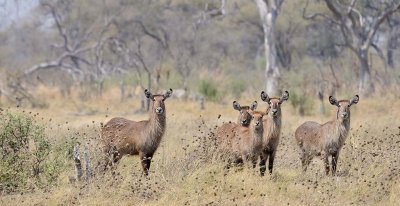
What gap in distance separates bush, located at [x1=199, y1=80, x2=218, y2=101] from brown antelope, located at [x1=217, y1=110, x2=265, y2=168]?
42.7 feet

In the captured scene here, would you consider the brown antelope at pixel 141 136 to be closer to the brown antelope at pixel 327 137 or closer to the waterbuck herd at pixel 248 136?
the waterbuck herd at pixel 248 136

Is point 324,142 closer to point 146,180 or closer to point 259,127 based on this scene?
point 259,127

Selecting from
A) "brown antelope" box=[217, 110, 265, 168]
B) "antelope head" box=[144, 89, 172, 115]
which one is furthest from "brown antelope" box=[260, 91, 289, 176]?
"antelope head" box=[144, 89, 172, 115]

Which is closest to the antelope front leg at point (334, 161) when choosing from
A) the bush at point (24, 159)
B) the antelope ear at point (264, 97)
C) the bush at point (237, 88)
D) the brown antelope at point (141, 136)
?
the antelope ear at point (264, 97)

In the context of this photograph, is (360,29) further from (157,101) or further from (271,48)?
(157,101)

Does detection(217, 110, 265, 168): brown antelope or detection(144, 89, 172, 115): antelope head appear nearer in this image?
detection(217, 110, 265, 168): brown antelope

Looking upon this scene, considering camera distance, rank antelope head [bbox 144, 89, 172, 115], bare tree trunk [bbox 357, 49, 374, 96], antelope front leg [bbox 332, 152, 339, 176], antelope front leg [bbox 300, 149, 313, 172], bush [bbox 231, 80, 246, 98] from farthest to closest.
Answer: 1. bare tree trunk [bbox 357, 49, 374, 96]
2. bush [bbox 231, 80, 246, 98]
3. antelope front leg [bbox 300, 149, 313, 172]
4. antelope head [bbox 144, 89, 172, 115]
5. antelope front leg [bbox 332, 152, 339, 176]

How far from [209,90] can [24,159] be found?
1426 cm

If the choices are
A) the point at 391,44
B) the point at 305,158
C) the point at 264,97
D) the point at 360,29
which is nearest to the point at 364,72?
the point at 360,29

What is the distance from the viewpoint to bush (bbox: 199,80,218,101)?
23531 millimetres

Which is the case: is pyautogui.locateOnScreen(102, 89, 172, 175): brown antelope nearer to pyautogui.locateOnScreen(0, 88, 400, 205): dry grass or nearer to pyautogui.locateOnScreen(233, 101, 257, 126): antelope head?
pyautogui.locateOnScreen(0, 88, 400, 205): dry grass

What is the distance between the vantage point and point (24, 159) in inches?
378

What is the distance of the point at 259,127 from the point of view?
9672 mm

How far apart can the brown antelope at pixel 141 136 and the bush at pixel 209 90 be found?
512 inches
